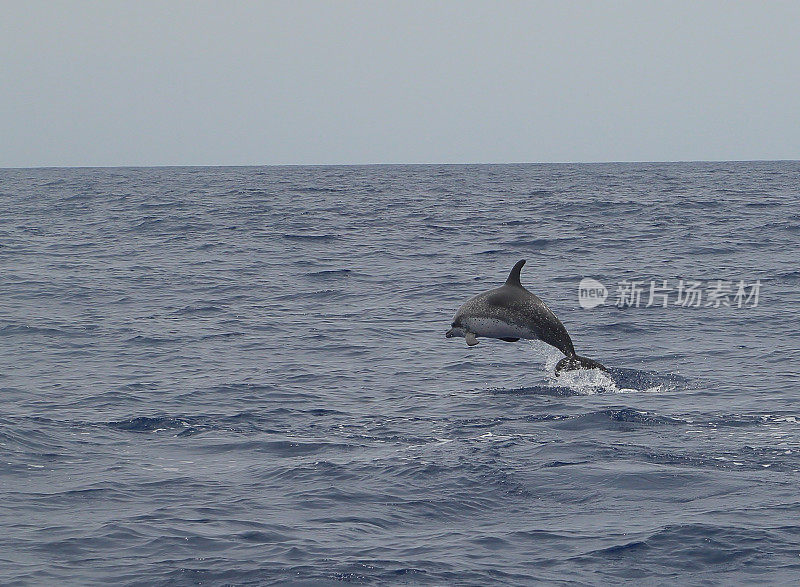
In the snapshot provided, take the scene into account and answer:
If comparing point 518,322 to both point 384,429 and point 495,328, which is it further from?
point 384,429

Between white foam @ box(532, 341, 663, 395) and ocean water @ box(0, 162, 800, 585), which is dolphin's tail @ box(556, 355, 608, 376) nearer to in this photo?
ocean water @ box(0, 162, 800, 585)

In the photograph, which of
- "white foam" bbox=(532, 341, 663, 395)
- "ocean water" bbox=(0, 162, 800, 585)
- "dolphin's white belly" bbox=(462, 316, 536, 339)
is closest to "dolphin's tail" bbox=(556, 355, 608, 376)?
"dolphin's white belly" bbox=(462, 316, 536, 339)

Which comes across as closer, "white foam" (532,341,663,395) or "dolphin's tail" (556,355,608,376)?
"dolphin's tail" (556,355,608,376)

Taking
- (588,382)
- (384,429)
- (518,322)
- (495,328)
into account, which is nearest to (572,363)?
(518,322)

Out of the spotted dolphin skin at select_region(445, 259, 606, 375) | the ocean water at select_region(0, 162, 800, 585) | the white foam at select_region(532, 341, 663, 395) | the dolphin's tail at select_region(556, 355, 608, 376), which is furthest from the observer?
the white foam at select_region(532, 341, 663, 395)

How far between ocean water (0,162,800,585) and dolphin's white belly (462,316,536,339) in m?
1.15

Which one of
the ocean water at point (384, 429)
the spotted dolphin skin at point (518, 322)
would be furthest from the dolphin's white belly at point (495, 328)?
the ocean water at point (384, 429)

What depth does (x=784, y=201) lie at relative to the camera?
54281 mm

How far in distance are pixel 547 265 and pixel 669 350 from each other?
11663mm

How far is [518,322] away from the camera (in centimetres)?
1337

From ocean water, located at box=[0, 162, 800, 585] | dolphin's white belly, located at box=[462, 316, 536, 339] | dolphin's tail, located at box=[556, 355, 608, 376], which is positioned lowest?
ocean water, located at box=[0, 162, 800, 585]

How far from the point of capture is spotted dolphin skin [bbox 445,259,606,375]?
13297 millimetres

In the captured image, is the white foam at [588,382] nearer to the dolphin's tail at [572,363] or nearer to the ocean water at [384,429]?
the ocean water at [384,429]

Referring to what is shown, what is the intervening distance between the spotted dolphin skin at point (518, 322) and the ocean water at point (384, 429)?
0.93 m
